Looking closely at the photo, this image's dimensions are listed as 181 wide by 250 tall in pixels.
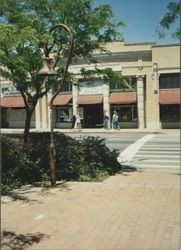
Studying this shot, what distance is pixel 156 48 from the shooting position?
3944cm

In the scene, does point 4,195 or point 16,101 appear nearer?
point 4,195

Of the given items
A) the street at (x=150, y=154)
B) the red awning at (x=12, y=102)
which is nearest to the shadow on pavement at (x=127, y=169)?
the street at (x=150, y=154)

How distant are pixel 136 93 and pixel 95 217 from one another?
104 ft

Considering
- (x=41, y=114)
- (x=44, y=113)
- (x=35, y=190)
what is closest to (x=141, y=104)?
(x=44, y=113)

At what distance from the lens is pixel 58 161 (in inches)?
537

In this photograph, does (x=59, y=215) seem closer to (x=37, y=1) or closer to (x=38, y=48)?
(x=38, y=48)

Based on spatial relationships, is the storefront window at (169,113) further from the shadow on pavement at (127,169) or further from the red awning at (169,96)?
the shadow on pavement at (127,169)

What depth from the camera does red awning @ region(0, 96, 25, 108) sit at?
43.2 m

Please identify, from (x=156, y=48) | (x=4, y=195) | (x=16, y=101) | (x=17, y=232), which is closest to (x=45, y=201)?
(x=4, y=195)

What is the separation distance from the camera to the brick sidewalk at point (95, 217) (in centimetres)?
736

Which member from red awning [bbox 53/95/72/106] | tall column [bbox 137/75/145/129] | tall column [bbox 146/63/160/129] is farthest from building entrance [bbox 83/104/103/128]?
tall column [bbox 146/63/160/129]

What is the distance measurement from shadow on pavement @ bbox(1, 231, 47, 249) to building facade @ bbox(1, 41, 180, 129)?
102ft

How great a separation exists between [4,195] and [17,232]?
9.71ft

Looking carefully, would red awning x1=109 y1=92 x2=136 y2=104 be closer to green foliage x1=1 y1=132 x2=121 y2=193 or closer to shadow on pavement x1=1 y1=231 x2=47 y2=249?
green foliage x1=1 y1=132 x2=121 y2=193
